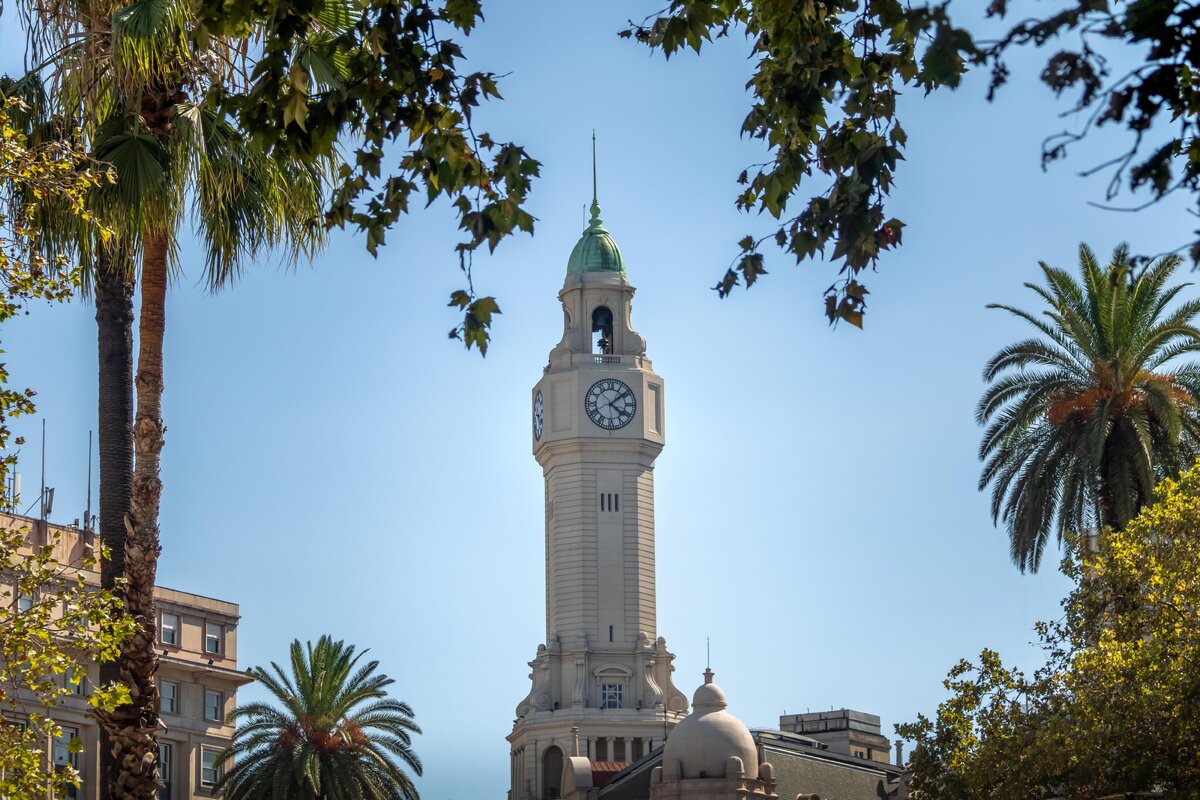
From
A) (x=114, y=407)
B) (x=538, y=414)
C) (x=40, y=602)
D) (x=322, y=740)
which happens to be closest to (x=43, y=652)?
(x=40, y=602)

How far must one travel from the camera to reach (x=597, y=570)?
12438 cm

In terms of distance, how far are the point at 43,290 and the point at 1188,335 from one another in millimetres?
32770

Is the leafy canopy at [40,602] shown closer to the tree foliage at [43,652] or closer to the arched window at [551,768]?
the tree foliage at [43,652]

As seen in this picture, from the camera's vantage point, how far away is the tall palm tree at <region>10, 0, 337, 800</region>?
24.0 m

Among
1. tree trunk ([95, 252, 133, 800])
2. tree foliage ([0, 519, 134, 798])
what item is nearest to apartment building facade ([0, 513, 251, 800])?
tree trunk ([95, 252, 133, 800])

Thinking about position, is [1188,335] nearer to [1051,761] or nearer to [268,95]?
[1051,761]

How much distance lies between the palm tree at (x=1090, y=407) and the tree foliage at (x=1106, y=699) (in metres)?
8.55

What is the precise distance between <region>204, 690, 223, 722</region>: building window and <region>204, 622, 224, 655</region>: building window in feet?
6.35

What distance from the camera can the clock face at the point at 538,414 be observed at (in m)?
127

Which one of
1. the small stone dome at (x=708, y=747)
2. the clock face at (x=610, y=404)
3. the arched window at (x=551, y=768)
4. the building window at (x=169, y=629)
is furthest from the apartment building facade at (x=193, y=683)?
the clock face at (x=610, y=404)

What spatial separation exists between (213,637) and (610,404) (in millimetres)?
44906

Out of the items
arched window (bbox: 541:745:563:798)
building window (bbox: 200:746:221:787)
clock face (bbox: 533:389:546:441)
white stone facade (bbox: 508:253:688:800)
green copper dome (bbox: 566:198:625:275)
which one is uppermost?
green copper dome (bbox: 566:198:625:275)

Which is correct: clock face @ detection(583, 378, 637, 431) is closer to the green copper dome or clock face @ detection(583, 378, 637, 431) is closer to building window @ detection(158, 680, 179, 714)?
the green copper dome

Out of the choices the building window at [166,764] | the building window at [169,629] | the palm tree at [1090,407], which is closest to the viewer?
the palm tree at [1090,407]
